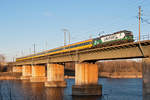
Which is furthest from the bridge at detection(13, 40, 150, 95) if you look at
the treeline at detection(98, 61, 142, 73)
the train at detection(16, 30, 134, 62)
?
the treeline at detection(98, 61, 142, 73)

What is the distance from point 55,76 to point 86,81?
23.8 m

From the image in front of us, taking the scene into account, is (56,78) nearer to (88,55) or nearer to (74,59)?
(74,59)

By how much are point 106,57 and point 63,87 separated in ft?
95.2

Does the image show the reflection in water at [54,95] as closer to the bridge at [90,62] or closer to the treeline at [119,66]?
the bridge at [90,62]

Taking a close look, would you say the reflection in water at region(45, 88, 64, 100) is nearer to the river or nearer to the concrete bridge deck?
the river

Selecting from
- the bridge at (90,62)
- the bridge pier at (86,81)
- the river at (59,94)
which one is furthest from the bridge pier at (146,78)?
the bridge pier at (86,81)

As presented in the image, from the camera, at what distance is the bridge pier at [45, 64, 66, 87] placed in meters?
69.2

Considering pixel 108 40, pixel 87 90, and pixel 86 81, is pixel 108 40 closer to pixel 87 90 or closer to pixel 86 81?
pixel 86 81

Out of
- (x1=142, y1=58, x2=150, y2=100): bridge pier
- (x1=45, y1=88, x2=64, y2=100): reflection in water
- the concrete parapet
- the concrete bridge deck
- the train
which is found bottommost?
(x1=45, y1=88, x2=64, y2=100): reflection in water

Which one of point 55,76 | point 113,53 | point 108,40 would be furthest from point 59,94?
point 55,76

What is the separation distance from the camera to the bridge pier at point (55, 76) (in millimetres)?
69200

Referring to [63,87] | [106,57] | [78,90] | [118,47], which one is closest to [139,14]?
[118,47]

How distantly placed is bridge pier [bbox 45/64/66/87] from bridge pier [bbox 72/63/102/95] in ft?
66.2

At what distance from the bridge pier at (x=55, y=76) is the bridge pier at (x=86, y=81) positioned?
66.2 ft
